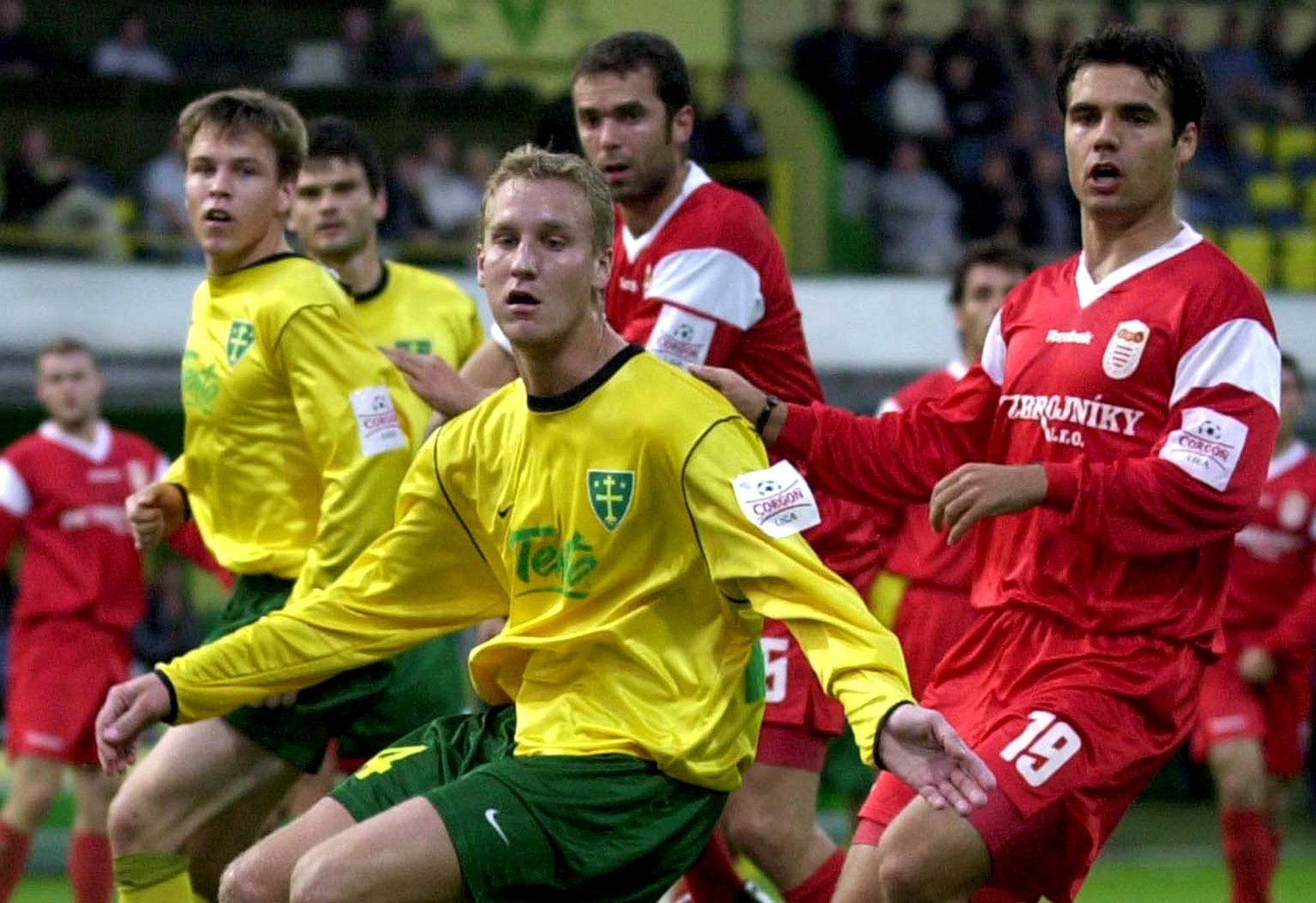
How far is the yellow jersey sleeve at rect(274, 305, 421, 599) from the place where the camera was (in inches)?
245

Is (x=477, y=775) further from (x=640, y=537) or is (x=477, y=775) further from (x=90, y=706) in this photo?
(x=90, y=706)

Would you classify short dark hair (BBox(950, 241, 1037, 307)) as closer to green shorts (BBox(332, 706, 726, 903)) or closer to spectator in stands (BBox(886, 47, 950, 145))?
green shorts (BBox(332, 706, 726, 903))

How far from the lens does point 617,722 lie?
4969 mm

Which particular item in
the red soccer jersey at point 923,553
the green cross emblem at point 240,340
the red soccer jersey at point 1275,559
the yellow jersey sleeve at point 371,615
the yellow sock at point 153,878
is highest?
the green cross emblem at point 240,340

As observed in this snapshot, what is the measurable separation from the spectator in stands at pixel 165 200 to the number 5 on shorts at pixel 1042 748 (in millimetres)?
11452

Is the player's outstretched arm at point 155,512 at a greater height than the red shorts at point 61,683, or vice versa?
the player's outstretched arm at point 155,512

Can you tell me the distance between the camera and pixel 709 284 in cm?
626

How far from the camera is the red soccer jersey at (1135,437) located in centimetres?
505

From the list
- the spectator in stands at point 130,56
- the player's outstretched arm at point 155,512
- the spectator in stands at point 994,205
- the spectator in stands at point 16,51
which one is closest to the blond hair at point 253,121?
the player's outstretched arm at point 155,512

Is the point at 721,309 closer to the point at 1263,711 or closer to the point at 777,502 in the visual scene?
the point at 777,502

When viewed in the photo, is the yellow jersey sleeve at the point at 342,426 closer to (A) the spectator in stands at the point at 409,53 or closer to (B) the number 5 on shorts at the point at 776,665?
(B) the number 5 on shorts at the point at 776,665

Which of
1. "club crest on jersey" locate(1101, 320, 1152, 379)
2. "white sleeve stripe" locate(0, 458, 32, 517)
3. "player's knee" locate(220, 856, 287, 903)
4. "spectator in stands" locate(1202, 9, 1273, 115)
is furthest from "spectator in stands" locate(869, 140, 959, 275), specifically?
"player's knee" locate(220, 856, 287, 903)

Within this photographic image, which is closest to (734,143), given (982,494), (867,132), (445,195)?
(867,132)

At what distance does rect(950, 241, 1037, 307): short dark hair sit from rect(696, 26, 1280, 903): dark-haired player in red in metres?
2.99
